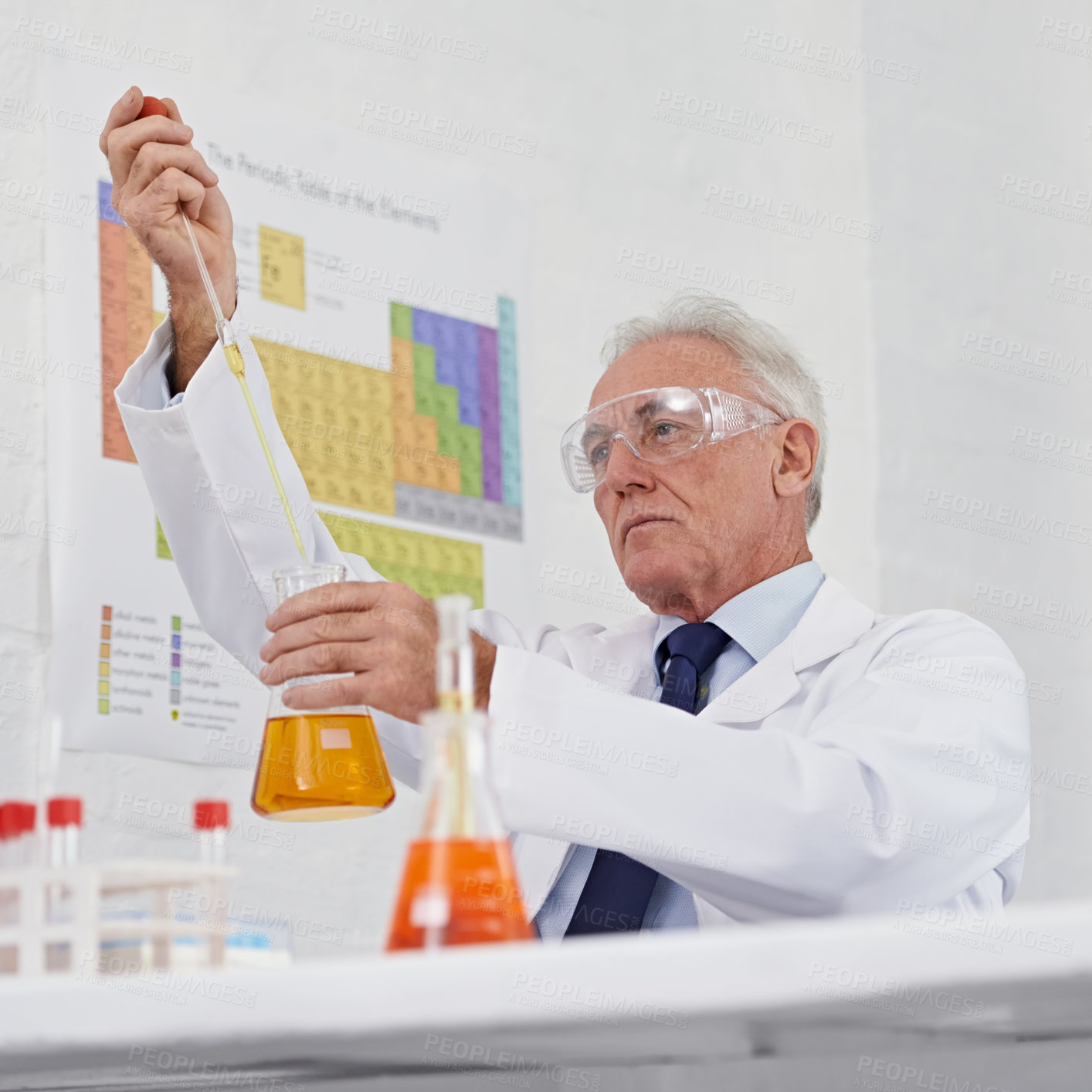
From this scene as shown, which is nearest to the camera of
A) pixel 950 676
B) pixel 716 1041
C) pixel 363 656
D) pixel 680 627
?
pixel 716 1041

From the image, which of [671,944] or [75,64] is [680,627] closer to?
[75,64]

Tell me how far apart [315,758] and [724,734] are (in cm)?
29

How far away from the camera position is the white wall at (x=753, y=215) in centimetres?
199

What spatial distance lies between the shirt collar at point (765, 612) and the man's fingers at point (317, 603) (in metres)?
0.73

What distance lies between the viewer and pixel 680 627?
158cm

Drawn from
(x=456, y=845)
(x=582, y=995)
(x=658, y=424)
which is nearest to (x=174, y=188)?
(x=658, y=424)

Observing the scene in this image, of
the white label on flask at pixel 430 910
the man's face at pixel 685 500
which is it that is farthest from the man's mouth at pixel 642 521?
the white label on flask at pixel 430 910

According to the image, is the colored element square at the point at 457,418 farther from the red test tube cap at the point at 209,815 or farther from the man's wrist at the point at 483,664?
the red test tube cap at the point at 209,815

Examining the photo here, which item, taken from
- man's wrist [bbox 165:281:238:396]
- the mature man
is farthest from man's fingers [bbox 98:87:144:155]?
man's wrist [bbox 165:281:238:396]

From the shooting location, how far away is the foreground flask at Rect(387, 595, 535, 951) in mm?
528

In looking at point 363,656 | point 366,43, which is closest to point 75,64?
point 366,43

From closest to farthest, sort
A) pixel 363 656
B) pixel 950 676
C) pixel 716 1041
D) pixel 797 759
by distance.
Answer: pixel 716 1041, pixel 363 656, pixel 797 759, pixel 950 676

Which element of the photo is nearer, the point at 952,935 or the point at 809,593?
the point at 952,935

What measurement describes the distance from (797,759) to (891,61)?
2.21 m
